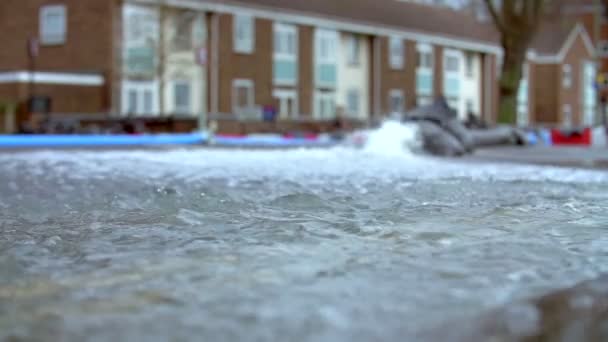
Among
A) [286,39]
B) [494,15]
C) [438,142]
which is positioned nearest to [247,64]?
[286,39]

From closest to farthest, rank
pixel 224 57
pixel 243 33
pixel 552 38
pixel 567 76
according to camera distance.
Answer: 1. pixel 224 57
2. pixel 243 33
3. pixel 567 76
4. pixel 552 38

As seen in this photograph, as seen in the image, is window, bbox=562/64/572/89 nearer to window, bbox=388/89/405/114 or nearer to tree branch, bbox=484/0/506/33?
window, bbox=388/89/405/114

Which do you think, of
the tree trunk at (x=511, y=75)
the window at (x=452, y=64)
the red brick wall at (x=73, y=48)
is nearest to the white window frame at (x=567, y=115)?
the window at (x=452, y=64)

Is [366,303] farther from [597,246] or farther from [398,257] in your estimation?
[597,246]

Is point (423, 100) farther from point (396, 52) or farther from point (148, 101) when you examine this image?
point (148, 101)

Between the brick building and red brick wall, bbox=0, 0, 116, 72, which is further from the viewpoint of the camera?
red brick wall, bbox=0, 0, 116, 72

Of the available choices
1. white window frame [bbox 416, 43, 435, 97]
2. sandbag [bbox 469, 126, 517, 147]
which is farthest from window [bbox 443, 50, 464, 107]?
sandbag [bbox 469, 126, 517, 147]
